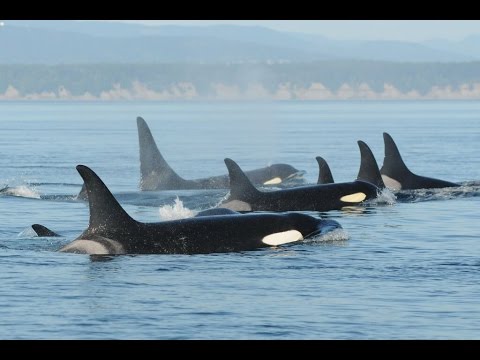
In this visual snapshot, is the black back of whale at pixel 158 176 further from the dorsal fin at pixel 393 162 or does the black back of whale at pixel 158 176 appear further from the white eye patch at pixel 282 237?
the white eye patch at pixel 282 237

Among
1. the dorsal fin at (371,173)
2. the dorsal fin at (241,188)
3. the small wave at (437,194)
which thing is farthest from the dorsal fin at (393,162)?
the dorsal fin at (241,188)

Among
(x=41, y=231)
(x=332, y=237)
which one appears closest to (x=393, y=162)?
(x=332, y=237)

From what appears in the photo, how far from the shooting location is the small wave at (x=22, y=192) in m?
25.6

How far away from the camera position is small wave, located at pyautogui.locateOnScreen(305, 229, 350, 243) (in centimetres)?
1645

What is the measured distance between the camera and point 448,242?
17641mm

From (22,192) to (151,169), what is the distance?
290cm

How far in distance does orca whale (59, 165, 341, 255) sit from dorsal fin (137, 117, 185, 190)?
11.2 meters

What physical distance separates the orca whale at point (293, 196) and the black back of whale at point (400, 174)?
3.34 meters

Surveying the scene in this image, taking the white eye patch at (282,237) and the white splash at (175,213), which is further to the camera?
the white splash at (175,213)

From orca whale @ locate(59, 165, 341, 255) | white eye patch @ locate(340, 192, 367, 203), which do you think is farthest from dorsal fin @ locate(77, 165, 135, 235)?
white eye patch @ locate(340, 192, 367, 203)

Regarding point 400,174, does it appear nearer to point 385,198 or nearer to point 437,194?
point 437,194

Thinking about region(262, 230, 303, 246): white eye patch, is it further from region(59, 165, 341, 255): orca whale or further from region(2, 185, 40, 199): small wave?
region(2, 185, 40, 199): small wave
